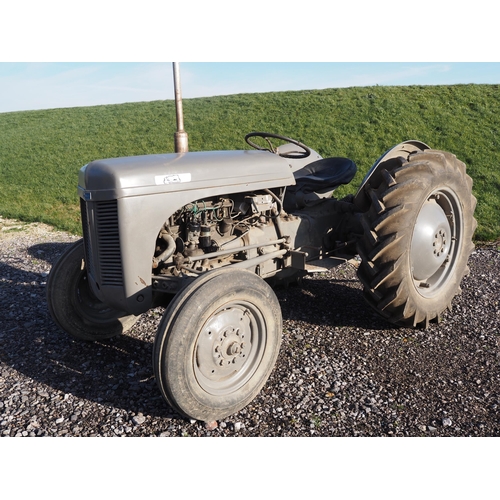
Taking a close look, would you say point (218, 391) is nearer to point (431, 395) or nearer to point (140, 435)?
point (140, 435)

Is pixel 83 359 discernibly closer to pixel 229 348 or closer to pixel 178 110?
pixel 229 348

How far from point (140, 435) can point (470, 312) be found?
328cm

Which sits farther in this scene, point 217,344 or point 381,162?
point 381,162

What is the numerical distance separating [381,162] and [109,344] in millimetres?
2789

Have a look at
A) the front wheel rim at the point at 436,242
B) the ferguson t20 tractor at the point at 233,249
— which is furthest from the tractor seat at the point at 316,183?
the front wheel rim at the point at 436,242

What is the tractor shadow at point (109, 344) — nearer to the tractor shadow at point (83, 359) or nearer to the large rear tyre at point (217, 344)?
the tractor shadow at point (83, 359)

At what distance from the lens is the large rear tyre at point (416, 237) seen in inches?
146

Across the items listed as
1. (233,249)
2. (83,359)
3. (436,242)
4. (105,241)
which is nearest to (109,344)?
(83,359)

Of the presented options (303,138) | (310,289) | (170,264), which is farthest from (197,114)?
(170,264)

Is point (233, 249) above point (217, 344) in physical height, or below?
above

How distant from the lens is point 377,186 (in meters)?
4.23

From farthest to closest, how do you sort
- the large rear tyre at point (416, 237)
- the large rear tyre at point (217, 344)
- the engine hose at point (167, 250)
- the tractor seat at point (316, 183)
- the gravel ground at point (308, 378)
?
the tractor seat at point (316, 183), the large rear tyre at point (416, 237), the engine hose at point (167, 250), the gravel ground at point (308, 378), the large rear tyre at point (217, 344)

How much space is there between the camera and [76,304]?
3.82m

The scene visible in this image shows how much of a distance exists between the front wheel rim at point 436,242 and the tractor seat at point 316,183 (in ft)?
2.78
